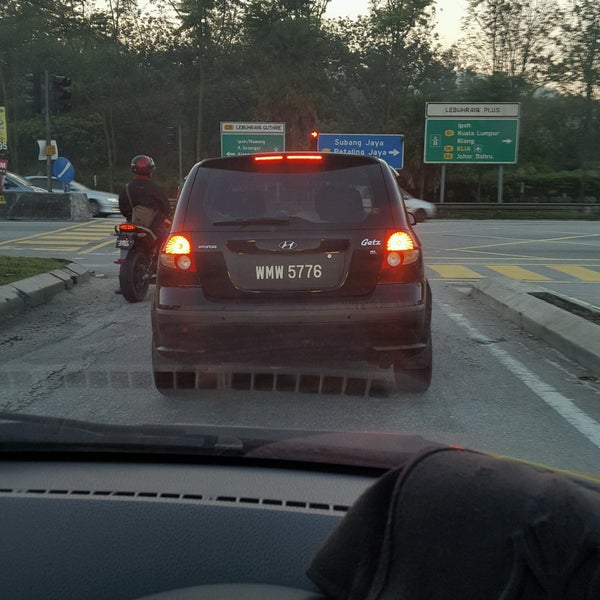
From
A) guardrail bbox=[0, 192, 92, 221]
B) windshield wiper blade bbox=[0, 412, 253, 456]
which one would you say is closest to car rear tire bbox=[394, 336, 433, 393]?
windshield wiper blade bbox=[0, 412, 253, 456]

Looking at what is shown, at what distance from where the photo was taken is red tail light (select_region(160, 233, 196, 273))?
5.16 metres

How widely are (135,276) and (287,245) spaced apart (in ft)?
17.0

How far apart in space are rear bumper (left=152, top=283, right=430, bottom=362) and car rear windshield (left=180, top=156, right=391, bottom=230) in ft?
1.72

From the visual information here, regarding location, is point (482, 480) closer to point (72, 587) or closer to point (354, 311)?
point (72, 587)

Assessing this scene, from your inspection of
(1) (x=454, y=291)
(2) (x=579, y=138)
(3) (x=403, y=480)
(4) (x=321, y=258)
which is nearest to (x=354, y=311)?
(4) (x=321, y=258)

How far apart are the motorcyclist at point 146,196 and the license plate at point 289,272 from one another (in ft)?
15.9

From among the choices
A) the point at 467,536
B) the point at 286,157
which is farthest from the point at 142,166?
the point at 467,536

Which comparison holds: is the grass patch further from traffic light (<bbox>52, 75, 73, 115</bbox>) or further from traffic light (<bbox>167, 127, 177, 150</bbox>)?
traffic light (<bbox>167, 127, 177, 150</bbox>)

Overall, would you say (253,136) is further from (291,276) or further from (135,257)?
(291,276)

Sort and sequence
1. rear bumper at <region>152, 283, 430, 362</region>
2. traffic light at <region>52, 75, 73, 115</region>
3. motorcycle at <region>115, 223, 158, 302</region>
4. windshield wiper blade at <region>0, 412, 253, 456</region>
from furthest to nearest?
traffic light at <region>52, 75, 73, 115</region>, motorcycle at <region>115, 223, 158, 302</region>, rear bumper at <region>152, 283, 430, 362</region>, windshield wiper blade at <region>0, 412, 253, 456</region>

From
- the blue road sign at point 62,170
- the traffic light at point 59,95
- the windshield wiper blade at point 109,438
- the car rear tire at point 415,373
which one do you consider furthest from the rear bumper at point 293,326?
the blue road sign at point 62,170

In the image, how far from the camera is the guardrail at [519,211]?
35.8 metres

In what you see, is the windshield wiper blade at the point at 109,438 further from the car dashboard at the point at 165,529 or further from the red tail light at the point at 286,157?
the red tail light at the point at 286,157

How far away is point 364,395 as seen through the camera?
18.4 ft
